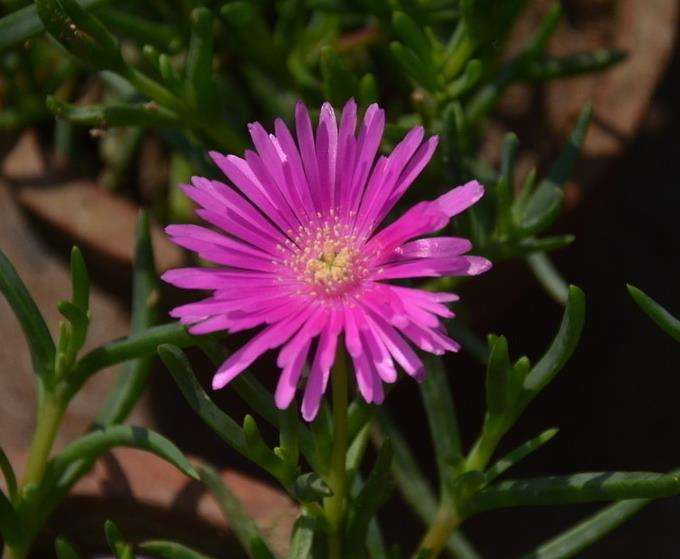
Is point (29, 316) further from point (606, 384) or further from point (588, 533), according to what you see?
point (606, 384)

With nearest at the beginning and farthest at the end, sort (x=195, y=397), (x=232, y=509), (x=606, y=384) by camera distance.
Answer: (x=195, y=397) < (x=232, y=509) < (x=606, y=384)

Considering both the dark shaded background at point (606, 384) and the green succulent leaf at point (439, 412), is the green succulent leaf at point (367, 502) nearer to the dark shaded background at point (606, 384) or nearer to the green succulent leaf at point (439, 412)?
the green succulent leaf at point (439, 412)

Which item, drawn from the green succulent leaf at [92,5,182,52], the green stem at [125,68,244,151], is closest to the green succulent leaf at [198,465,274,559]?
the green stem at [125,68,244,151]


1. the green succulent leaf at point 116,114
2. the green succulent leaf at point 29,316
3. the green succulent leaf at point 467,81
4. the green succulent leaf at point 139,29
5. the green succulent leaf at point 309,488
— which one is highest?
the green succulent leaf at point 139,29

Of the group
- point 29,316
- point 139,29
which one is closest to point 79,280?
point 29,316

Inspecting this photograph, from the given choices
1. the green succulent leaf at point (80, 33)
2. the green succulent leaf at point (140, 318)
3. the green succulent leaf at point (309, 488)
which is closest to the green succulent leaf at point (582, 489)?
the green succulent leaf at point (309, 488)

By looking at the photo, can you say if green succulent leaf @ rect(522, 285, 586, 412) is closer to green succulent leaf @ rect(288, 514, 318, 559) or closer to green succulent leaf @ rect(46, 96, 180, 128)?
green succulent leaf @ rect(288, 514, 318, 559)

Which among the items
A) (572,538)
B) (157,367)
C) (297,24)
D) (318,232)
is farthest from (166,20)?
(572,538)
